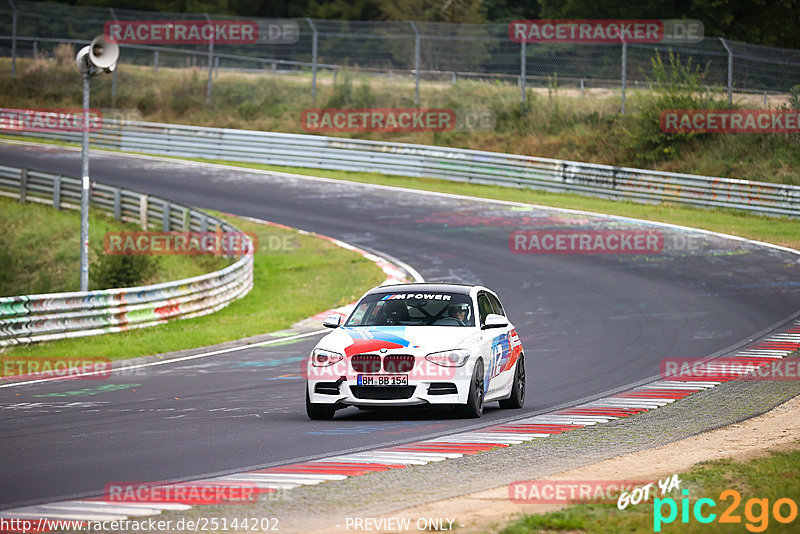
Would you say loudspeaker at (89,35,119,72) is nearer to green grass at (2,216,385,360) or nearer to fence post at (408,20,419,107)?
green grass at (2,216,385,360)

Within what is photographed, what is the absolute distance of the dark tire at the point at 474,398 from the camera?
11891 mm

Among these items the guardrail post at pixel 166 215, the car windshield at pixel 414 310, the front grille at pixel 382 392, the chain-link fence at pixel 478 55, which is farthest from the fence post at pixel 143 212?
the front grille at pixel 382 392

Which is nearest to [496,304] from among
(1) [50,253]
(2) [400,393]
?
(2) [400,393]

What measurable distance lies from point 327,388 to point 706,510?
18.0 ft

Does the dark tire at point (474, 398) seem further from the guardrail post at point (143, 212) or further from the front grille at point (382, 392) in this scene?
the guardrail post at point (143, 212)

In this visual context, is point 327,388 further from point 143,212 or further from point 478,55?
point 478,55

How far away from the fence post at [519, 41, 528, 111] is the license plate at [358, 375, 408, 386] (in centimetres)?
2892

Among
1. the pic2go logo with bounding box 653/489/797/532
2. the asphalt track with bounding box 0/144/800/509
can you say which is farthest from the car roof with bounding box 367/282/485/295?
the pic2go logo with bounding box 653/489/797/532

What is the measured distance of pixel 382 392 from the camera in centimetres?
1170

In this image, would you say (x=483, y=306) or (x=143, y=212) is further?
(x=143, y=212)

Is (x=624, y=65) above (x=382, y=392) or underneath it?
above

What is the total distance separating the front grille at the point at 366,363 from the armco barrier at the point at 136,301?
802 centimetres

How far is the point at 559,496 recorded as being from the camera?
772cm

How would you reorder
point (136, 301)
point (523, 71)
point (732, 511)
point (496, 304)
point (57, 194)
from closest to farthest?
point (732, 511), point (496, 304), point (136, 301), point (57, 194), point (523, 71)
